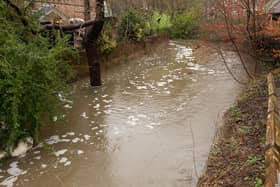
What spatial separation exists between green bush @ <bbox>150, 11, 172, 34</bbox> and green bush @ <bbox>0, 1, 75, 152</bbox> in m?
16.9

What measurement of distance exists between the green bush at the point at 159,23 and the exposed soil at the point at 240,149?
16.0 meters

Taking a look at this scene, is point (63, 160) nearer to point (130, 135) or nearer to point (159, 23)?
point (130, 135)

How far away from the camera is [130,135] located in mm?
7359

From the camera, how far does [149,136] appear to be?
727cm

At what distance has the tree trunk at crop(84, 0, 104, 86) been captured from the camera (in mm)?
10867

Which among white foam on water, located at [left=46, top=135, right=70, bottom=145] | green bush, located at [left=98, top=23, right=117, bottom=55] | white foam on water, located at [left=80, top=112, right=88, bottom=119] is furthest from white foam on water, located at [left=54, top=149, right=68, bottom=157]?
green bush, located at [left=98, top=23, right=117, bottom=55]

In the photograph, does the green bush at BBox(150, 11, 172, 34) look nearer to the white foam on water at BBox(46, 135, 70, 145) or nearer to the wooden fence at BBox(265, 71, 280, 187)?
the white foam on water at BBox(46, 135, 70, 145)

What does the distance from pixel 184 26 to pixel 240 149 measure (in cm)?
2247

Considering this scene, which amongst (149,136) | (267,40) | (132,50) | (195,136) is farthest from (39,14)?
(132,50)

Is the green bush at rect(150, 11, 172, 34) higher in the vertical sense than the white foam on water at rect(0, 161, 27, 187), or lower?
higher

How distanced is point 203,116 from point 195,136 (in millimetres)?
1417

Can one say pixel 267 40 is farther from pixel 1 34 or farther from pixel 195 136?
pixel 1 34

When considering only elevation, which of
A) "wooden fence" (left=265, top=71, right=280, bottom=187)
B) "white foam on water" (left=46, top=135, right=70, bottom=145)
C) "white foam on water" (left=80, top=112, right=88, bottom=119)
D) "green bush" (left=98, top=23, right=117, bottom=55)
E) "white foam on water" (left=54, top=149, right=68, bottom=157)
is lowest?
"white foam on water" (left=54, top=149, right=68, bottom=157)

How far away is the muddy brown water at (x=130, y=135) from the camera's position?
557 centimetres
